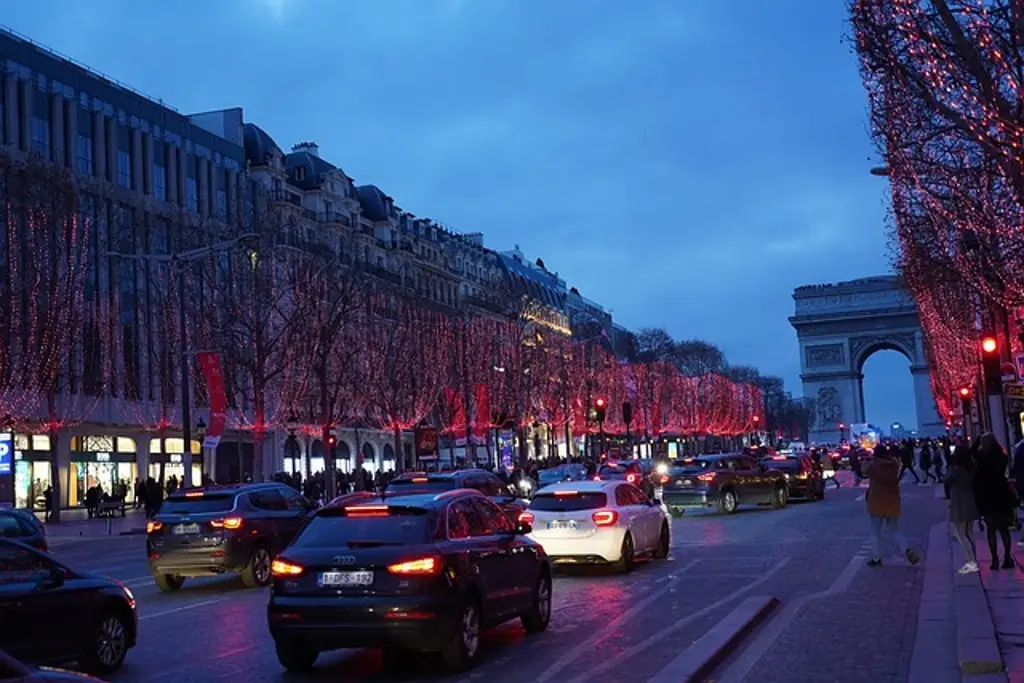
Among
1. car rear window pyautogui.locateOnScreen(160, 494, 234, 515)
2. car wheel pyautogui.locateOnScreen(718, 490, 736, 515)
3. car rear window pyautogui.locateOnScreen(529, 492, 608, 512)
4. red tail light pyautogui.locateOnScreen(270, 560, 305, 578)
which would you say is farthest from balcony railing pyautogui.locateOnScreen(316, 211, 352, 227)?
red tail light pyautogui.locateOnScreen(270, 560, 305, 578)

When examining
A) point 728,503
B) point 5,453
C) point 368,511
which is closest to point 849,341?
point 728,503

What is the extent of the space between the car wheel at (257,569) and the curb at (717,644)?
26.0 ft

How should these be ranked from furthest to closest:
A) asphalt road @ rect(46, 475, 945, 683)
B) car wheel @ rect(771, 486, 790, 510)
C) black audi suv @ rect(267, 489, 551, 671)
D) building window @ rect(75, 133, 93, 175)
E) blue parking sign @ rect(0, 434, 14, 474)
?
1. building window @ rect(75, 133, 93, 175)
2. car wheel @ rect(771, 486, 790, 510)
3. blue parking sign @ rect(0, 434, 14, 474)
4. asphalt road @ rect(46, 475, 945, 683)
5. black audi suv @ rect(267, 489, 551, 671)

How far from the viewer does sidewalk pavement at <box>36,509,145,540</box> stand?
39.0m

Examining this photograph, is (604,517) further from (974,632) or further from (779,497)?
(779,497)

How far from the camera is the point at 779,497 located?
1432 inches

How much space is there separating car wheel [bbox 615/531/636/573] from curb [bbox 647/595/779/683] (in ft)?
13.7

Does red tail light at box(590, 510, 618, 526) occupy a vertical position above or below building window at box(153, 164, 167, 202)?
below

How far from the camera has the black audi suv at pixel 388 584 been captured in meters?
10.1

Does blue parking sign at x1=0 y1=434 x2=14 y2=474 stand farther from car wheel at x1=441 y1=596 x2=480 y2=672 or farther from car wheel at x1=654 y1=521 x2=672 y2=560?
car wheel at x1=441 y1=596 x2=480 y2=672

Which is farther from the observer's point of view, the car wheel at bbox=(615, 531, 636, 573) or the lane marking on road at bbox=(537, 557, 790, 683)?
the car wheel at bbox=(615, 531, 636, 573)

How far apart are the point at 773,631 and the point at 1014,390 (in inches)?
486

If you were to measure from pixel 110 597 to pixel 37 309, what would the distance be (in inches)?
1284

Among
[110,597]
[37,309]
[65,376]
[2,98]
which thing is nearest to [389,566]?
[110,597]
